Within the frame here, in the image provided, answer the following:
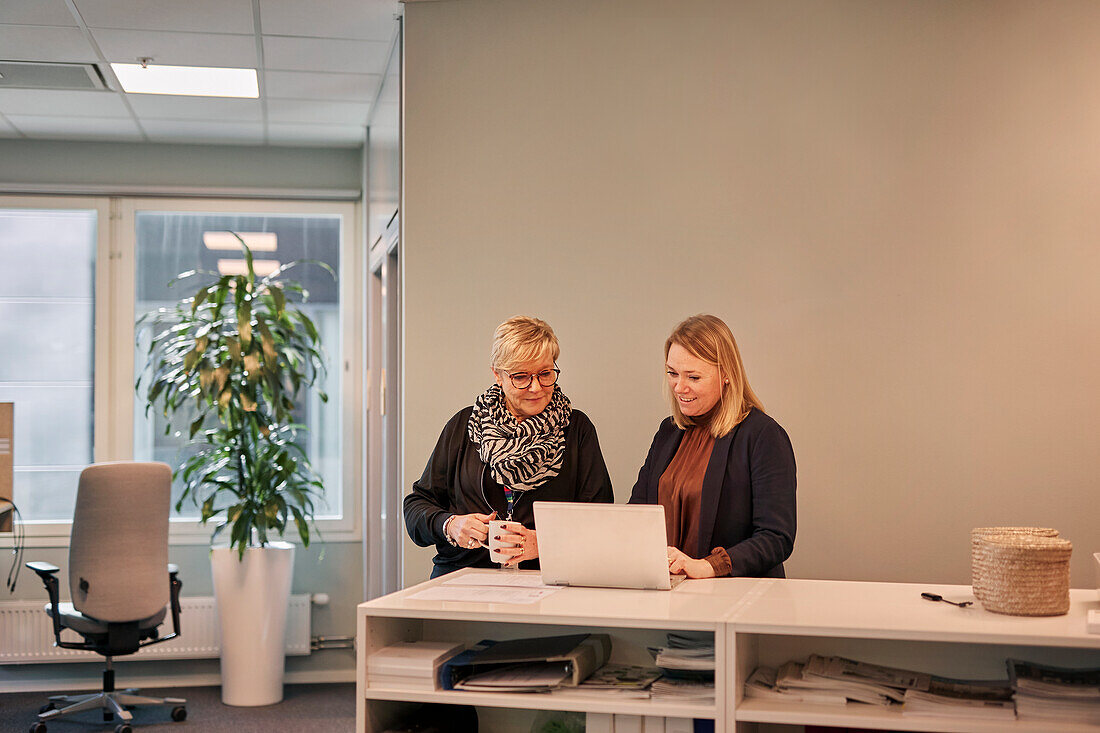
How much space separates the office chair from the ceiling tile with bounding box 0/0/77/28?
6.08 feet

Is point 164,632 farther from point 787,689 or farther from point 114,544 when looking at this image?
point 787,689

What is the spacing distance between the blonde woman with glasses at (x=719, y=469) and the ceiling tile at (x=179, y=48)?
2548 millimetres

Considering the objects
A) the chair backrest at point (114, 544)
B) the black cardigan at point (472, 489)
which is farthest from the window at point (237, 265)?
the black cardigan at point (472, 489)

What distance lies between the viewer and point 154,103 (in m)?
4.95

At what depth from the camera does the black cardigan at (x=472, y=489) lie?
108 inches

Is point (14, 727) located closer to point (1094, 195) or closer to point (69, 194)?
point (69, 194)

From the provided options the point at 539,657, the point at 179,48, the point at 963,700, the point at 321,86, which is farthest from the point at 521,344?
the point at 321,86

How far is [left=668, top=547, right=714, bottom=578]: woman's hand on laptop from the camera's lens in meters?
2.42

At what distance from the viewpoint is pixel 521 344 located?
8.71ft

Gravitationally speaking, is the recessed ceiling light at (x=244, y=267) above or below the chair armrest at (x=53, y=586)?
above

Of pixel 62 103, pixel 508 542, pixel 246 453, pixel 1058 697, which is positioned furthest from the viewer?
pixel 246 453

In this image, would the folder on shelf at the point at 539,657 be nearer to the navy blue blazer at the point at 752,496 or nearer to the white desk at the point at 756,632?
the white desk at the point at 756,632

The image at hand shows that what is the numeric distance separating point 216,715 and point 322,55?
10.3 ft

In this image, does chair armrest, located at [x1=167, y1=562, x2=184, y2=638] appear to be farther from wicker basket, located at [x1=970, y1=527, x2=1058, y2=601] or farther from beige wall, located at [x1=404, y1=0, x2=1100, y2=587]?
wicker basket, located at [x1=970, y1=527, x2=1058, y2=601]
